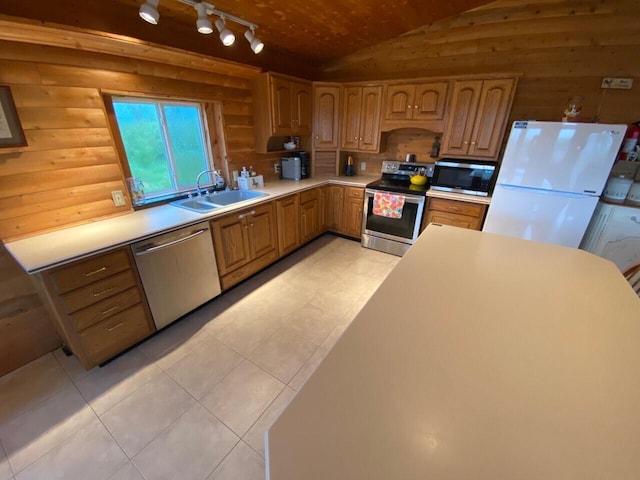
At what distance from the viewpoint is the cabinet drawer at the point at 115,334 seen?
176 cm

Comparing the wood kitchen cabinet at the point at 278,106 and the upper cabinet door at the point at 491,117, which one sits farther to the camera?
the wood kitchen cabinet at the point at 278,106

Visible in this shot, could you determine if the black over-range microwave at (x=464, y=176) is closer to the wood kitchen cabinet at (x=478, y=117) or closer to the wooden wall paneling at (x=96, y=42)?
the wood kitchen cabinet at (x=478, y=117)

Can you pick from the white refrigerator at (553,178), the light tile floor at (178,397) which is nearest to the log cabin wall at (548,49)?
the white refrigerator at (553,178)

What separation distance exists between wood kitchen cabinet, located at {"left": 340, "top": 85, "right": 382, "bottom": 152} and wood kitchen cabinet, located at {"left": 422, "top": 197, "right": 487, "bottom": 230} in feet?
3.61

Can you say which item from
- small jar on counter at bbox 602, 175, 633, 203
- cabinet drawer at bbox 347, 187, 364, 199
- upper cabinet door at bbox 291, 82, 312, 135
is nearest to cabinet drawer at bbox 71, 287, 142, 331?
upper cabinet door at bbox 291, 82, 312, 135

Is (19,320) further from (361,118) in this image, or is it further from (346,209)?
(361,118)

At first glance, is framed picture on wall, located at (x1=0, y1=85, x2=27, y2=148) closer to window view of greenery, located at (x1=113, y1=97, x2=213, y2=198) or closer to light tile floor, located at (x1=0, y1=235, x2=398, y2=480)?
window view of greenery, located at (x1=113, y1=97, x2=213, y2=198)

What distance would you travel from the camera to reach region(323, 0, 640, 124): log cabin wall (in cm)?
243

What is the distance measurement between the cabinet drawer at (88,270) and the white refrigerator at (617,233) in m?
3.95

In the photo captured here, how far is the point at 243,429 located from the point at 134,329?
112 cm

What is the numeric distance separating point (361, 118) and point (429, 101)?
85cm

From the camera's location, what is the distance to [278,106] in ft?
10.1

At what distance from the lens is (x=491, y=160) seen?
9.69 ft

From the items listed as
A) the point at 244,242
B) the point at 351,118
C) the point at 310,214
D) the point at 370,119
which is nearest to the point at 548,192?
the point at 370,119
